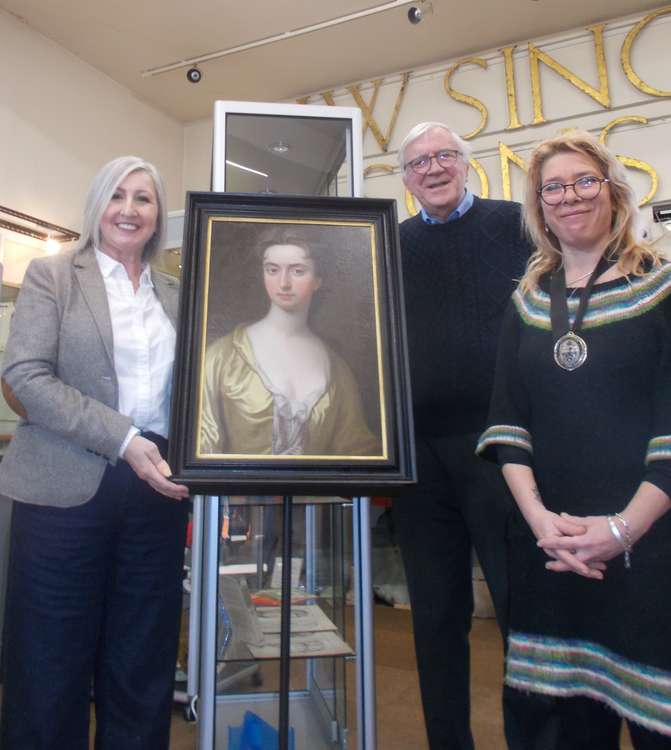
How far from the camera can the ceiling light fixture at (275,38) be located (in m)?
3.65

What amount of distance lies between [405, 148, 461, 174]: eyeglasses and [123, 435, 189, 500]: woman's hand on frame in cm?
95

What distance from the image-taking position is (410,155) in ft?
5.20

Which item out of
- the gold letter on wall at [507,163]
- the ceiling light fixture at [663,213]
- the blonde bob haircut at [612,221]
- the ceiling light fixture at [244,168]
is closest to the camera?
the blonde bob haircut at [612,221]

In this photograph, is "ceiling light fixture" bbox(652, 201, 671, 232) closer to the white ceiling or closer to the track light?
the white ceiling

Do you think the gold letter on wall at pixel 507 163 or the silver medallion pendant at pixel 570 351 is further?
the gold letter on wall at pixel 507 163

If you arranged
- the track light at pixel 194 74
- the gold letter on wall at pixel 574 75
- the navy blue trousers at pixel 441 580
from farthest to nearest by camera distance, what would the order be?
the track light at pixel 194 74 < the gold letter on wall at pixel 574 75 < the navy blue trousers at pixel 441 580

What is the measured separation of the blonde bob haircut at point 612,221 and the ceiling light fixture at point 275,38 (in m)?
2.95

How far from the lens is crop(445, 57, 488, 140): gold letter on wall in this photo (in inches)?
162

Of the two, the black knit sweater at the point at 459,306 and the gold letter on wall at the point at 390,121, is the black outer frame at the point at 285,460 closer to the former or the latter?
the black knit sweater at the point at 459,306

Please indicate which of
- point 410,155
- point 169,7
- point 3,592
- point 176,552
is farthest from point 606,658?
point 169,7

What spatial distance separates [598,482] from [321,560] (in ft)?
3.10

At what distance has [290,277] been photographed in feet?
3.65

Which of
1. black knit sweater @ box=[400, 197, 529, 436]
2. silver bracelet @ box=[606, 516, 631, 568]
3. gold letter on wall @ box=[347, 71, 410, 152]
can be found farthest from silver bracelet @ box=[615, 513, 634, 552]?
gold letter on wall @ box=[347, 71, 410, 152]

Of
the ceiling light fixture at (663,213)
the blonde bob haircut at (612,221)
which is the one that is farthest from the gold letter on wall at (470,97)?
the blonde bob haircut at (612,221)
